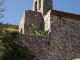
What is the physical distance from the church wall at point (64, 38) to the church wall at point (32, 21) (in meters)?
1.85

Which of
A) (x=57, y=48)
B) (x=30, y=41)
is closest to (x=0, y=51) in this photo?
(x=30, y=41)

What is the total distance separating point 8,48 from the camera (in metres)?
16.7

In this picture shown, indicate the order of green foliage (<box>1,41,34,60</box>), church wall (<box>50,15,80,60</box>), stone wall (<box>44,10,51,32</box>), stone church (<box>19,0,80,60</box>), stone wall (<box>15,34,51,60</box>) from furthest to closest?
stone wall (<box>44,10,51,32</box>) < church wall (<box>50,15,80,60</box>) < stone church (<box>19,0,80,60</box>) < stone wall (<box>15,34,51,60</box>) < green foliage (<box>1,41,34,60</box>)

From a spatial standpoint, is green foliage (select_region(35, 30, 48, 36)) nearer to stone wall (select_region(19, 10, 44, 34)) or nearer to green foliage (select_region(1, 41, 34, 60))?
stone wall (select_region(19, 10, 44, 34))

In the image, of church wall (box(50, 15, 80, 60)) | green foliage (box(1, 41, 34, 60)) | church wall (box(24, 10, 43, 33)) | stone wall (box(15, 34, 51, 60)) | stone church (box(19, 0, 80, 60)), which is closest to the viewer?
green foliage (box(1, 41, 34, 60))

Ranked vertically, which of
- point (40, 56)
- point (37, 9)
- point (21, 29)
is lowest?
point (40, 56)

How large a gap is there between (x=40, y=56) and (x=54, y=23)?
271 centimetres

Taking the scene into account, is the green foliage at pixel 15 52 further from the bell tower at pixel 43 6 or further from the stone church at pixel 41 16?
the bell tower at pixel 43 6

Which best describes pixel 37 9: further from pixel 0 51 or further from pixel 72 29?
pixel 0 51

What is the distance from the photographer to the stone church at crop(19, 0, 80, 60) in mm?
17719

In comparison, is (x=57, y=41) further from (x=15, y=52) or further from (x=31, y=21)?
(x=15, y=52)

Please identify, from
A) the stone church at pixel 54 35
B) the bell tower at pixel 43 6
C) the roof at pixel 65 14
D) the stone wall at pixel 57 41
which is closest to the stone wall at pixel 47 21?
the stone church at pixel 54 35

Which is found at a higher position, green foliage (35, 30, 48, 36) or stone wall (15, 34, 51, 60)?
green foliage (35, 30, 48, 36)

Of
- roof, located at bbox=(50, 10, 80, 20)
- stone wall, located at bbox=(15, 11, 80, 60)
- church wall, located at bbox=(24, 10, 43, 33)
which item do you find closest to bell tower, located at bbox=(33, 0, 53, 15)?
church wall, located at bbox=(24, 10, 43, 33)
